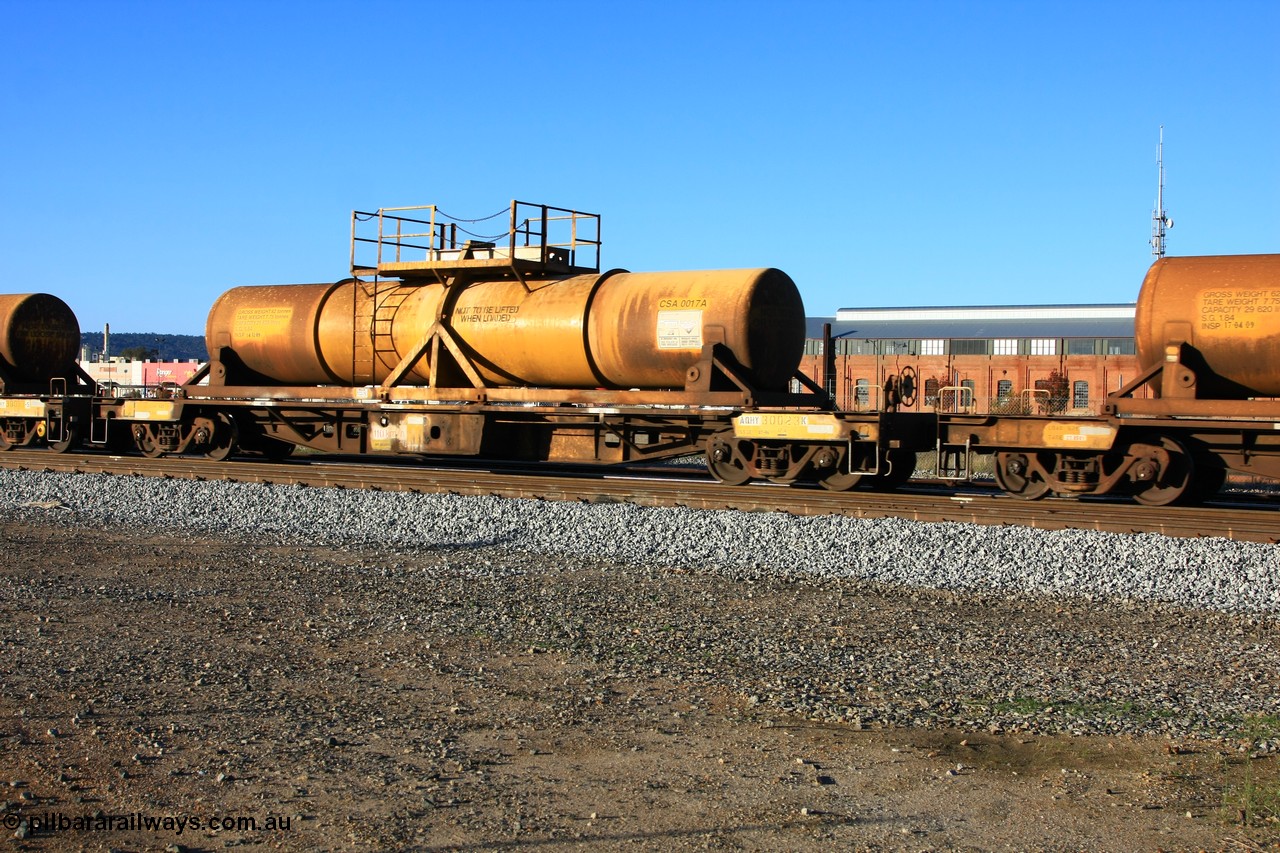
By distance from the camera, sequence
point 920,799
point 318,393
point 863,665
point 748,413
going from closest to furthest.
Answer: point 920,799
point 863,665
point 748,413
point 318,393

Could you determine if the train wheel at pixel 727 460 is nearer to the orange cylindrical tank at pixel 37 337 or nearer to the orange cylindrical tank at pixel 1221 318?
the orange cylindrical tank at pixel 1221 318

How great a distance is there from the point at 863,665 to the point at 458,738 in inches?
106

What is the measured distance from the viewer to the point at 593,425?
16.6 meters

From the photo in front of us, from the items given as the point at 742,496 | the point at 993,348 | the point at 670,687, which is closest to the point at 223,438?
the point at 742,496

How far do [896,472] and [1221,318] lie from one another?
14.4ft

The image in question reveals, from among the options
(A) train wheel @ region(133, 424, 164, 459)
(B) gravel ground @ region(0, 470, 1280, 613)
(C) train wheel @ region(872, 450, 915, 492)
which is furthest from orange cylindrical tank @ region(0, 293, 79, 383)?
(C) train wheel @ region(872, 450, 915, 492)

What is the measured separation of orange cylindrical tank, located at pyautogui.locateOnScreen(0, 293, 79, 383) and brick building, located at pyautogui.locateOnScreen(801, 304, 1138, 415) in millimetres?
40992

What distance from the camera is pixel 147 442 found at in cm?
2109

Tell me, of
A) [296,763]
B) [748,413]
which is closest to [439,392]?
[748,413]

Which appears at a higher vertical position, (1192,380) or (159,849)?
(1192,380)

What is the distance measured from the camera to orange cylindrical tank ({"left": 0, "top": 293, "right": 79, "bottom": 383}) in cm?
2341

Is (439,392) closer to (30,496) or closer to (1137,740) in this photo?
(30,496)

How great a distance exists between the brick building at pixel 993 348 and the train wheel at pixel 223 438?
140 feet

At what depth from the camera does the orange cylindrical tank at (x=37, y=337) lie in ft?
76.8
